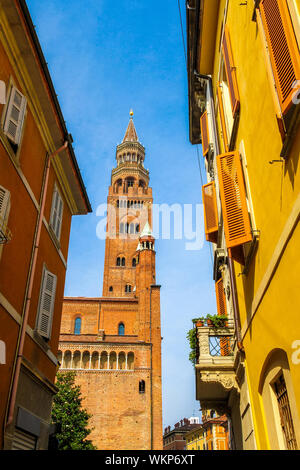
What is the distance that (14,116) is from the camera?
25.8 feet

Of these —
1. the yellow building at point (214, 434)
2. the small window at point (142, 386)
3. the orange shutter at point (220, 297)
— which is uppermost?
the small window at point (142, 386)

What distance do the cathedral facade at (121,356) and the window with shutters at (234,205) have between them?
1340 inches

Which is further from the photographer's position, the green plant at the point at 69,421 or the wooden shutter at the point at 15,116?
the green plant at the point at 69,421

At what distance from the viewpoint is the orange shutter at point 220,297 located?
452 inches

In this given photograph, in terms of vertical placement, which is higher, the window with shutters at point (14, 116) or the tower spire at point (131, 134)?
the tower spire at point (131, 134)

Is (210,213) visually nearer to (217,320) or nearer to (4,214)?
(217,320)

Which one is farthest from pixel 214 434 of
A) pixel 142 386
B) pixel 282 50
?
pixel 282 50

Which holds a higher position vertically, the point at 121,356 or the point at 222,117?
the point at 121,356

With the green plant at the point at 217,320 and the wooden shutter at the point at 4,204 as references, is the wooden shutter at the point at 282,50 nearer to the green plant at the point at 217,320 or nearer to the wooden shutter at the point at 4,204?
the wooden shutter at the point at 4,204

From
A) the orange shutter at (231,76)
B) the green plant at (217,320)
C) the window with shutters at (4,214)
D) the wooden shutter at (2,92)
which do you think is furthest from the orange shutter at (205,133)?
the window with shutters at (4,214)

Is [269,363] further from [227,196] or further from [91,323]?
[91,323]

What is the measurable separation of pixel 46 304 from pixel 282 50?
7.41 m
